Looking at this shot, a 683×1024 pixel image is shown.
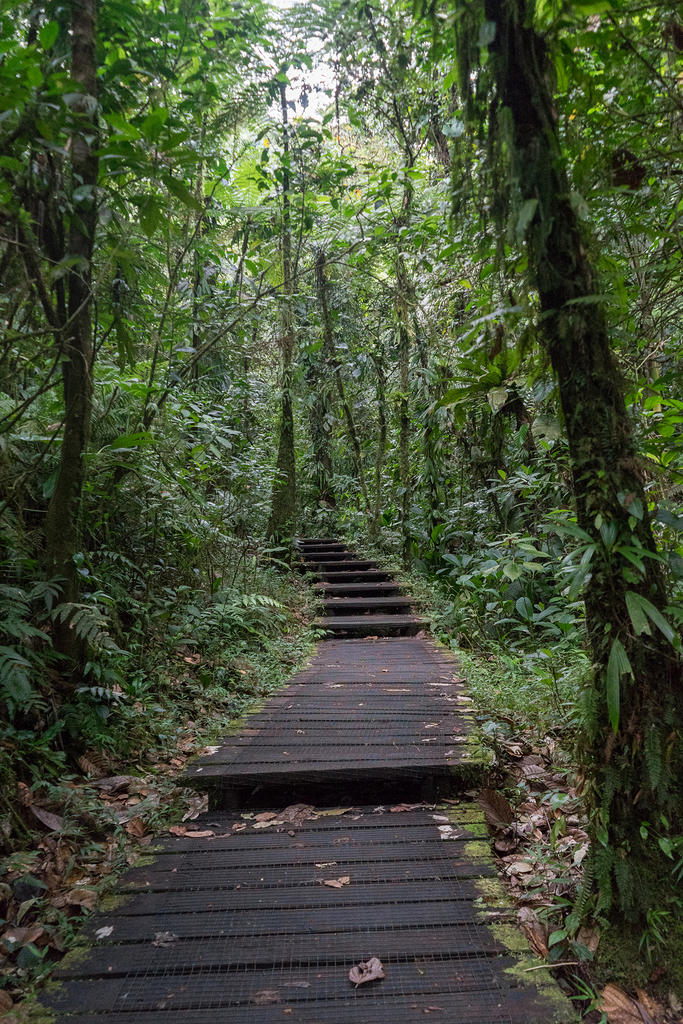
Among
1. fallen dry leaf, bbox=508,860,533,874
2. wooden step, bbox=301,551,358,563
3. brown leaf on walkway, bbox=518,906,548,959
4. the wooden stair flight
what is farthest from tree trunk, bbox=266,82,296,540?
brown leaf on walkway, bbox=518,906,548,959

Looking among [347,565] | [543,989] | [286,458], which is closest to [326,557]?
[347,565]

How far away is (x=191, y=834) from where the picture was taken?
8.70 ft

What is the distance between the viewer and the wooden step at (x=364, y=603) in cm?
731

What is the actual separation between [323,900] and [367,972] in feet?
1.22

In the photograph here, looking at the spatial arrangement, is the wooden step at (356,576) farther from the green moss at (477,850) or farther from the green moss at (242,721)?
the green moss at (477,850)

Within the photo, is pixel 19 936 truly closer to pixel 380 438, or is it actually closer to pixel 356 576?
pixel 356 576

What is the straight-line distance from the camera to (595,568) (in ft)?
6.00

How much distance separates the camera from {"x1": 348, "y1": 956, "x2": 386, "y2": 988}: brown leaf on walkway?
5.74 feet

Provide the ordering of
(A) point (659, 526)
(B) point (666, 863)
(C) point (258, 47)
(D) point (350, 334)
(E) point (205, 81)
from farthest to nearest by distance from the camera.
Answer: (D) point (350, 334) < (C) point (258, 47) < (E) point (205, 81) < (A) point (659, 526) < (B) point (666, 863)

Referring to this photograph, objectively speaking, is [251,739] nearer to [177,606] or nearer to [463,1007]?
[177,606]

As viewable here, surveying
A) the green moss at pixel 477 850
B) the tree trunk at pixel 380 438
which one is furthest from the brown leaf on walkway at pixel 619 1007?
the tree trunk at pixel 380 438

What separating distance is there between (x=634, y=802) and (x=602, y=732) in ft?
0.66

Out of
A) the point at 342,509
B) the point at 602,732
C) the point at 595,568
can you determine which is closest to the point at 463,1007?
the point at 602,732

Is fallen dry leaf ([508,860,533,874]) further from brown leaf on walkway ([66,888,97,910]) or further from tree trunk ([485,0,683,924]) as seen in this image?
brown leaf on walkway ([66,888,97,910])
